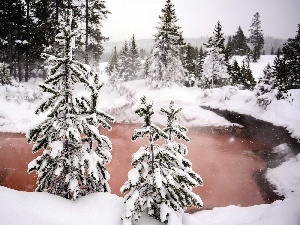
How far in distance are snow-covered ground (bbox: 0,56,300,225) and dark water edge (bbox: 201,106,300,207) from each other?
488 millimetres

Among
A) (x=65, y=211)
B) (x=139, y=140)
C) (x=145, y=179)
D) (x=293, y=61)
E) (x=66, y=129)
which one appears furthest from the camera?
(x=293, y=61)

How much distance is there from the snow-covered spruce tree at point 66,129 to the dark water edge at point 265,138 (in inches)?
404

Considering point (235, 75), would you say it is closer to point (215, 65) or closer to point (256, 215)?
point (215, 65)

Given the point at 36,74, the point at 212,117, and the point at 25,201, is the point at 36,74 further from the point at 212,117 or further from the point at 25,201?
the point at 25,201

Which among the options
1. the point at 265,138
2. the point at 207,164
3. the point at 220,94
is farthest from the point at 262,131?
the point at 220,94

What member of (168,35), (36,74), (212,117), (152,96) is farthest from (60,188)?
(36,74)

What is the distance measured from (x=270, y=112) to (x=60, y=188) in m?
22.3

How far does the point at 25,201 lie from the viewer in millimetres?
6004

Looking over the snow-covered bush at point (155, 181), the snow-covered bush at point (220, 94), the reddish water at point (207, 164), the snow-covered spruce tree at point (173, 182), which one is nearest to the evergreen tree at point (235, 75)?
the snow-covered bush at point (220, 94)

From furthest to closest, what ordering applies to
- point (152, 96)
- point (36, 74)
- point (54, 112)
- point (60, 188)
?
point (36, 74), point (152, 96), point (60, 188), point (54, 112)

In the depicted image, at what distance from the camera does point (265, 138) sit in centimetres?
2092

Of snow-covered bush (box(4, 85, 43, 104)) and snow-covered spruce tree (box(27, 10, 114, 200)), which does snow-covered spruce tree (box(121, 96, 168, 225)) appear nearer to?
snow-covered spruce tree (box(27, 10, 114, 200))

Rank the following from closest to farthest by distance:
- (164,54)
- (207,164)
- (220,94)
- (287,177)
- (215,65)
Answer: (287,177) → (207,164) → (220,94) → (164,54) → (215,65)

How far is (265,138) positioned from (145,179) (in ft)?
57.3
